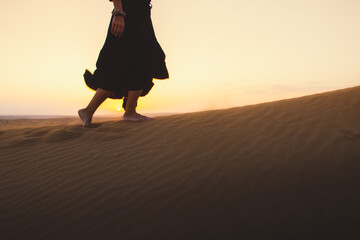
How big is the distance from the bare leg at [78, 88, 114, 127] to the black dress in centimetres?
8

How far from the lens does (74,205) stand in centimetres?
164

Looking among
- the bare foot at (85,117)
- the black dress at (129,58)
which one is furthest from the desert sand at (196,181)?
the black dress at (129,58)

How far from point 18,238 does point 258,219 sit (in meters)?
1.18

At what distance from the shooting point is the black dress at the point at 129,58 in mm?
3264

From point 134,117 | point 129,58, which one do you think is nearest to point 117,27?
point 129,58

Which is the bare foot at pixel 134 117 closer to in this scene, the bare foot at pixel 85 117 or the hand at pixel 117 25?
the bare foot at pixel 85 117

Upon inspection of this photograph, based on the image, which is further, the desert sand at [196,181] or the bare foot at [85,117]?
the bare foot at [85,117]

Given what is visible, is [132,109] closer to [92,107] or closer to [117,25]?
[92,107]

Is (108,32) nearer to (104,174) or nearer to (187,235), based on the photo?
(104,174)

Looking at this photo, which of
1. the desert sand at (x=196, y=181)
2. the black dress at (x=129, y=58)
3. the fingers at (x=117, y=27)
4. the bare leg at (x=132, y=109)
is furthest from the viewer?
the bare leg at (x=132, y=109)

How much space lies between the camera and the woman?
327cm

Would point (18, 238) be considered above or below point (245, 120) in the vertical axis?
below

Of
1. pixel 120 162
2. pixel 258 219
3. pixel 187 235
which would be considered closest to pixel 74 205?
pixel 120 162

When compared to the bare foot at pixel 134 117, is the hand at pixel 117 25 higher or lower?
higher
